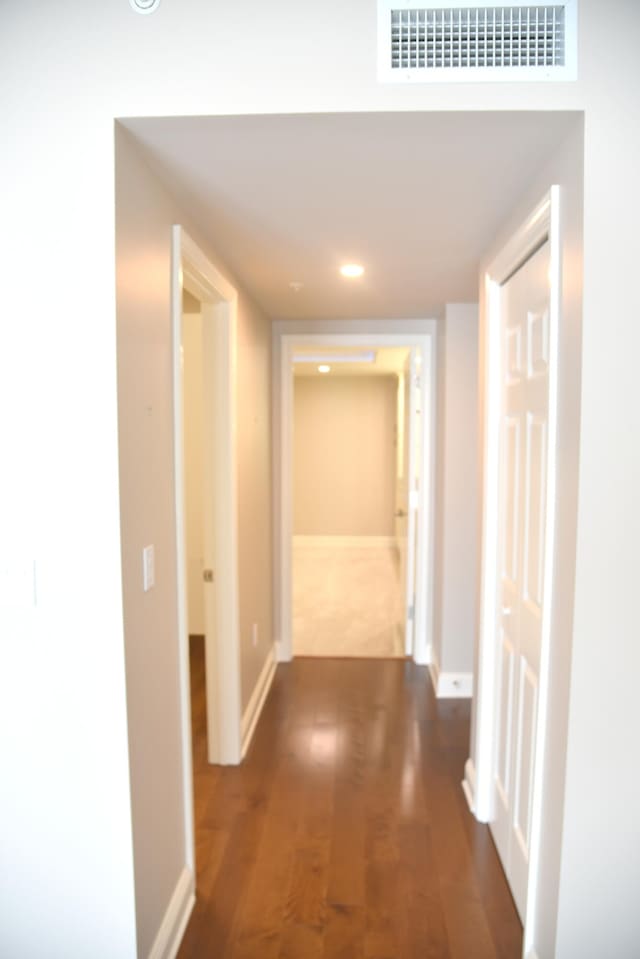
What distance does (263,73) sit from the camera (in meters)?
1.35

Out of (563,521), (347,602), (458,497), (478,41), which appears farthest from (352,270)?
(347,602)

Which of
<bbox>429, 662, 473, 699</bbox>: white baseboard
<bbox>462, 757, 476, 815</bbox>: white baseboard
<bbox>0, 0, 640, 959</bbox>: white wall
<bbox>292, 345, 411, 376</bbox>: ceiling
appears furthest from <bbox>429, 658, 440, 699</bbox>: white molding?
<bbox>292, 345, 411, 376</bbox>: ceiling

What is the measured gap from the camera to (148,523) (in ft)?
5.26

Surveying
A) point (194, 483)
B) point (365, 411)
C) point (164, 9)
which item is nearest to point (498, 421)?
point (164, 9)

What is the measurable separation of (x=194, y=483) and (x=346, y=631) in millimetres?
1679

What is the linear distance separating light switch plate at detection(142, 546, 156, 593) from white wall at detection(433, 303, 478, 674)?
2.14m

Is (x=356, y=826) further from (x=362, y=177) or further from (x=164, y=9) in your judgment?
(x=164, y=9)

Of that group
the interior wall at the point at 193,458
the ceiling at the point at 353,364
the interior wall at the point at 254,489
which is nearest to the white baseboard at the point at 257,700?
the interior wall at the point at 254,489

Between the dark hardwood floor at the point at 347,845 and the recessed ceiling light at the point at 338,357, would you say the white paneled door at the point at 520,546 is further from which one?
the recessed ceiling light at the point at 338,357

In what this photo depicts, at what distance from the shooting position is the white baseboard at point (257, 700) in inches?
115

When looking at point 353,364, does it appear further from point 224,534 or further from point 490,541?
point 490,541

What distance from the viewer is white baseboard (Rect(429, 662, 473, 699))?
348cm

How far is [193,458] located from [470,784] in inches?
116

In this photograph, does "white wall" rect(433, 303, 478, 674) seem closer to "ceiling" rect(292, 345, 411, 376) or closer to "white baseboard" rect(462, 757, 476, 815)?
"white baseboard" rect(462, 757, 476, 815)
